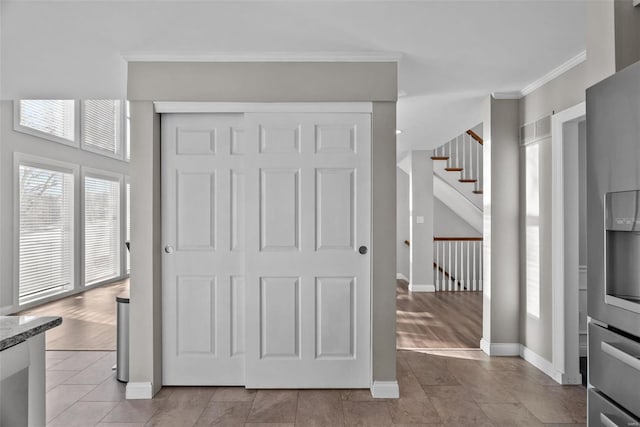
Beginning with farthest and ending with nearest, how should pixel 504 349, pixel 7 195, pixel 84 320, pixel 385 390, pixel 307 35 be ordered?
pixel 7 195, pixel 84 320, pixel 504 349, pixel 385 390, pixel 307 35

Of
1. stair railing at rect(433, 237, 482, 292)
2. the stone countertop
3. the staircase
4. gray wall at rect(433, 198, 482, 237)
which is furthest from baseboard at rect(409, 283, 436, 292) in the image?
the stone countertop

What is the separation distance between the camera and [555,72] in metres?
3.45

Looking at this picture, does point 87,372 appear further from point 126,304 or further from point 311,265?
point 311,265

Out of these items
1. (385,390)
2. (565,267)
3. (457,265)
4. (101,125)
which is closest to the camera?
(385,390)

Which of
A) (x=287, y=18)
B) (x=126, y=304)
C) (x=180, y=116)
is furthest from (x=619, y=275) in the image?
(x=126, y=304)

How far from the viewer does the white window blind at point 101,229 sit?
768 cm

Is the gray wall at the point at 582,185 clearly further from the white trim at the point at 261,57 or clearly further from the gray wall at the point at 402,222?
the gray wall at the point at 402,222

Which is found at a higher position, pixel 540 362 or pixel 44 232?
pixel 44 232

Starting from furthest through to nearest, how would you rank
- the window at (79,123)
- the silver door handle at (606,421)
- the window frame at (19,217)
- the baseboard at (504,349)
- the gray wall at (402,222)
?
the gray wall at (402,222), the window at (79,123), the window frame at (19,217), the baseboard at (504,349), the silver door handle at (606,421)

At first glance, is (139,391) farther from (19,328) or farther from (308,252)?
(19,328)

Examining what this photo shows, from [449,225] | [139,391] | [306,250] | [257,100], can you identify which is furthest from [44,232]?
[449,225]

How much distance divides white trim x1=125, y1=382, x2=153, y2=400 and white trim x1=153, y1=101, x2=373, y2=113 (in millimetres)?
2011

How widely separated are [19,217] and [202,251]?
13.3 feet

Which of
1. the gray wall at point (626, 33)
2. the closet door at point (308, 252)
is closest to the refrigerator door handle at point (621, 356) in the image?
the gray wall at point (626, 33)
